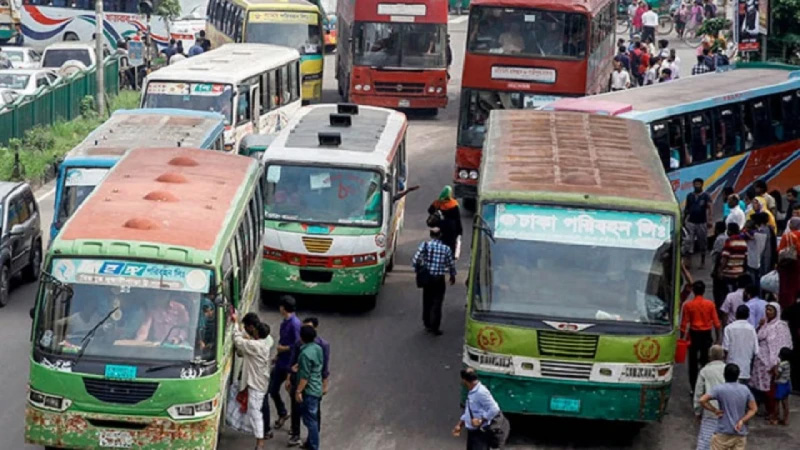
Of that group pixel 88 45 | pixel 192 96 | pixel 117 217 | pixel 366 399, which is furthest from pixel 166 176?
pixel 88 45

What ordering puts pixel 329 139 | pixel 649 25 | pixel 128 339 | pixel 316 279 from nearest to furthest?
pixel 128 339
pixel 316 279
pixel 329 139
pixel 649 25

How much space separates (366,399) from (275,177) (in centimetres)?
473

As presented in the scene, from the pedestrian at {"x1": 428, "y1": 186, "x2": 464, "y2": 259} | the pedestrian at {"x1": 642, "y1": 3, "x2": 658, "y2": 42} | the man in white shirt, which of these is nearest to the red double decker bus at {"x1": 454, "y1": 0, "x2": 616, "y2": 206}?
the pedestrian at {"x1": 428, "y1": 186, "x2": 464, "y2": 259}

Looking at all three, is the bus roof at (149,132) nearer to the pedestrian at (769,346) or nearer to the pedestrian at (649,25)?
the pedestrian at (769,346)

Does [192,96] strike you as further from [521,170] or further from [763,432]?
[763,432]

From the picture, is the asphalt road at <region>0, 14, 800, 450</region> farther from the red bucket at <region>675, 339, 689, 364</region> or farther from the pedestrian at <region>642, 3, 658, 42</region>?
the pedestrian at <region>642, 3, 658, 42</region>

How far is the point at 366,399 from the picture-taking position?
1886cm

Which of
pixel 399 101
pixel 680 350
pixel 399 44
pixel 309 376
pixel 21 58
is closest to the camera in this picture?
pixel 309 376

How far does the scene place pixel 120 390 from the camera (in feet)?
49.2

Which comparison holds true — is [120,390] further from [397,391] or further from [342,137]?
[342,137]

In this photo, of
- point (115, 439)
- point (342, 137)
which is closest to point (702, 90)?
point (342, 137)

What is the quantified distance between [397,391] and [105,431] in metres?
5.02

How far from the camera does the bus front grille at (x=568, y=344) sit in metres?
16.7

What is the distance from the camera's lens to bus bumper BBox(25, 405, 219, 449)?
589 inches
